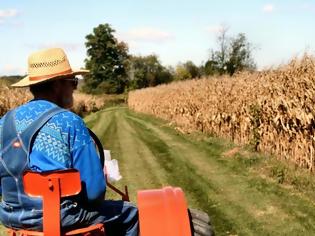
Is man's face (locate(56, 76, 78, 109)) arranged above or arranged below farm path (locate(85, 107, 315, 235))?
above

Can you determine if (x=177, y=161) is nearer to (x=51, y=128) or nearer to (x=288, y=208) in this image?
(x=288, y=208)

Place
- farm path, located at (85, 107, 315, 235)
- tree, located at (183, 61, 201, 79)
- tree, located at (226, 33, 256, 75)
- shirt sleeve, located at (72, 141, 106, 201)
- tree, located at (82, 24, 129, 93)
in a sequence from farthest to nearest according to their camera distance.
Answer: tree, located at (82, 24, 129, 93) → tree, located at (183, 61, 201, 79) → tree, located at (226, 33, 256, 75) → farm path, located at (85, 107, 315, 235) → shirt sleeve, located at (72, 141, 106, 201)

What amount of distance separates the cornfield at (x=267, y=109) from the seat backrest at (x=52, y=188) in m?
8.31

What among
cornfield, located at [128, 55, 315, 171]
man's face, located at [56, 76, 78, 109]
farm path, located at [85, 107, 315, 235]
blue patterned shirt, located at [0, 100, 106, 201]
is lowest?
farm path, located at [85, 107, 315, 235]

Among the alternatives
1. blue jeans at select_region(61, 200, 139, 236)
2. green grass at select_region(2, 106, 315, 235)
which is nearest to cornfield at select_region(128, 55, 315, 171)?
green grass at select_region(2, 106, 315, 235)

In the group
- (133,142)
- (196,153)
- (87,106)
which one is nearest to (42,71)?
(196,153)

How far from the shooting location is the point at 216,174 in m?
11.9

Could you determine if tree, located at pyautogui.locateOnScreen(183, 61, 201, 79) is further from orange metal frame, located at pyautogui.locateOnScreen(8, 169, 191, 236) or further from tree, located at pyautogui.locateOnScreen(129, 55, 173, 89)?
orange metal frame, located at pyautogui.locateOnScreen(8, 169, 191, 236)

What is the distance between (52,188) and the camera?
3467 mm

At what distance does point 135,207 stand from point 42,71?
117 centimetres

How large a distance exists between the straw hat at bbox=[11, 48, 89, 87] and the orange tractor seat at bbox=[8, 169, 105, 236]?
27.2 inches

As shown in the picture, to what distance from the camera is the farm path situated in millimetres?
7922

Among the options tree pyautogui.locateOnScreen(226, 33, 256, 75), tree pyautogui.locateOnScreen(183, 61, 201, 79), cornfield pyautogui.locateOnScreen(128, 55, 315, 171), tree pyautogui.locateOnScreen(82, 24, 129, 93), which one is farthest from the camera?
tree pyautogui.locateOnScreen(82, 24, 129, 93)

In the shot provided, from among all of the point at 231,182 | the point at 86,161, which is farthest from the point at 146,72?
the point at 86,161
